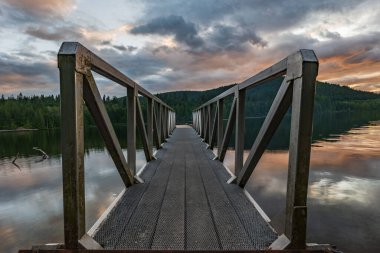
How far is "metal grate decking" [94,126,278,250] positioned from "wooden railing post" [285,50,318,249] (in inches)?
15.2

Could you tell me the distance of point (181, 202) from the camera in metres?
3.42

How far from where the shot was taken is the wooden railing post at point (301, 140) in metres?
2.01

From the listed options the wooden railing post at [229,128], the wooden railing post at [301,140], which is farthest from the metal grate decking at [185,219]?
the wooden railing post at [229,128]

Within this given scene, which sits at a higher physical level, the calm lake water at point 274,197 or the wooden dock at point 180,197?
the wooden dock at point 180,197

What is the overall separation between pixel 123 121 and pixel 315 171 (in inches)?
2623

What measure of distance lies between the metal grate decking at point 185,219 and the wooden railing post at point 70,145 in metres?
0.44

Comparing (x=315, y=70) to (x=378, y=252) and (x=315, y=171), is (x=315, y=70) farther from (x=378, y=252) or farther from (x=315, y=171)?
(x=315, y=171)

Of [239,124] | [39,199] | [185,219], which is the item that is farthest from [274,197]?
[39,199]

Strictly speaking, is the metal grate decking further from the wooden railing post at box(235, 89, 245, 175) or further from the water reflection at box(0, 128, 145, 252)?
the water reflection at box(0, 128, 145, 252)

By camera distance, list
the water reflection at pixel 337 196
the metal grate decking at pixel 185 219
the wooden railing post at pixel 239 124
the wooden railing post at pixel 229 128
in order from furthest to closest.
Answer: the water reflection at pixel 337 196
the wooden railing post at pixel 229 128
the wooden railing post at pixel 239 124
the metal grate decking at pixel 185 219

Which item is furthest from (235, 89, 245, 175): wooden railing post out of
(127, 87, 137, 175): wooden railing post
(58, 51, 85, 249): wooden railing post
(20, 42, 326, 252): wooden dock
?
(58, 51, 85, 249): wooden railing post

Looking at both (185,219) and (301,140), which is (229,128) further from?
(301,140)

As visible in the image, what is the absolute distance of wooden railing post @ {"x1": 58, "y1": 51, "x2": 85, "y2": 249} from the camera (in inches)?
78.0

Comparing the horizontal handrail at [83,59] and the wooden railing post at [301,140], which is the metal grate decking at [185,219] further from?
the horizontal handrail at [83,59]
